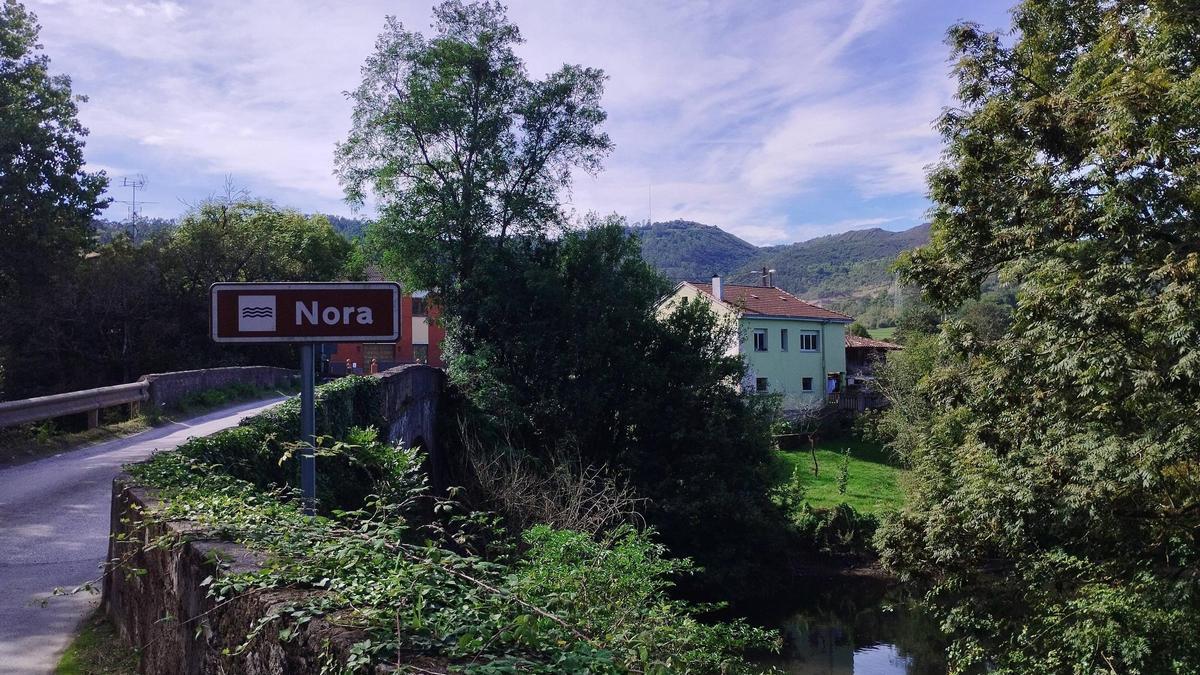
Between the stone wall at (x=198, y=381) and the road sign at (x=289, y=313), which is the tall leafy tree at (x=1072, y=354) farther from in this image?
the stone wall at (x=198, y=381)

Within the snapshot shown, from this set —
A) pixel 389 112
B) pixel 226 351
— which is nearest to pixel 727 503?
pixel 389 112

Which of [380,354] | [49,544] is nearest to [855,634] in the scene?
[49,544]

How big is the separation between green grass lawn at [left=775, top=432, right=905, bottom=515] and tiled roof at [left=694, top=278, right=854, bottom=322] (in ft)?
24.3

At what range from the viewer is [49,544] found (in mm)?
7449

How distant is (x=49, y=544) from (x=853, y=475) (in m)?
33.7

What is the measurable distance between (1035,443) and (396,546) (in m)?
10.8

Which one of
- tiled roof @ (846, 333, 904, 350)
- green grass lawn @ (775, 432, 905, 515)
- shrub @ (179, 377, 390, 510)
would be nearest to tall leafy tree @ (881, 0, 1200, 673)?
shrub @ (179, 377, 390, 510)

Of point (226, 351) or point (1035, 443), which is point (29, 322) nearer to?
point (226, 351)

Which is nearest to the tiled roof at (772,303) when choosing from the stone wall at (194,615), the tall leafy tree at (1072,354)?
the tall leafy tree at (1072,354)

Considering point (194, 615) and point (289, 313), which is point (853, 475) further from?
point (194, 615)

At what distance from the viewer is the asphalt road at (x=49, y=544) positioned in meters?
5.29

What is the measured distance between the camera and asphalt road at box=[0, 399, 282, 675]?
17.4 ft

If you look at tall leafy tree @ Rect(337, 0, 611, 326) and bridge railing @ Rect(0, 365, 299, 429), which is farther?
tall leafy tree @ Rect(337, 0, 611, 326)

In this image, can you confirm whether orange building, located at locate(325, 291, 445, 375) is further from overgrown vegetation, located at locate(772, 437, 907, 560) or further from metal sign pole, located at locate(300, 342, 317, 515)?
metal sign pole, located at locate(300, 342, 317, 515)
